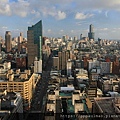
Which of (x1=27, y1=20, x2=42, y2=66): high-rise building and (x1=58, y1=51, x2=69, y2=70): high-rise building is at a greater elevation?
(x1=27, y1=20, x2=42, y2=66): high-rise building

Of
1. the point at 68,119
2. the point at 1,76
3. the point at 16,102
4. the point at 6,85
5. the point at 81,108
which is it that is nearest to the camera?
the point at 68,119

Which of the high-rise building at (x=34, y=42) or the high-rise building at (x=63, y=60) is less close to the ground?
the high-rise building at (x=34, y=42)

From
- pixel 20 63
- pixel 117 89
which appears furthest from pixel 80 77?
pixel 20 63

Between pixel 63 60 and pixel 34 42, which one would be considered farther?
pixel 34 42

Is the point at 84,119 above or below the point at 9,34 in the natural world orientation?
below

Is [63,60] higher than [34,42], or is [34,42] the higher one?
[34,42]

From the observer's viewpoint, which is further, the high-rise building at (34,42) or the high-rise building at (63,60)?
the high-rise building at (34,42)

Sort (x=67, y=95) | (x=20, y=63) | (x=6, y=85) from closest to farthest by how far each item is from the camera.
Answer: (x=67, y=95), (x=6, y=85), (x=20, y=63)

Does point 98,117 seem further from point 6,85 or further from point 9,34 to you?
point 9,34
